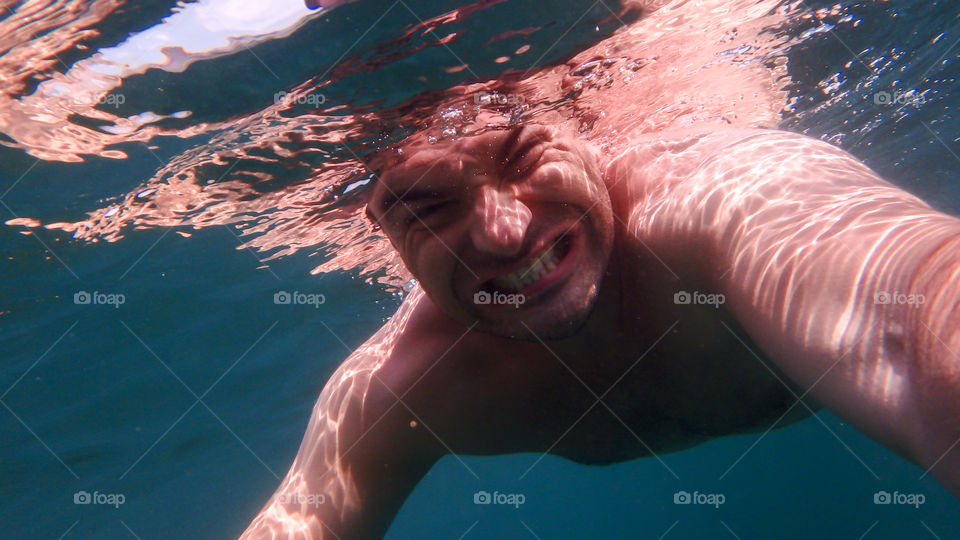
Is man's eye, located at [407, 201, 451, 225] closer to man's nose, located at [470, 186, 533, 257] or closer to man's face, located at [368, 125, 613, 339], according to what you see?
man's face, located at [368, 125, 613, 339]

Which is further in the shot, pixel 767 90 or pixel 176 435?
pixel 176 435

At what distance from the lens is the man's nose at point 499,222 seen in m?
3.13

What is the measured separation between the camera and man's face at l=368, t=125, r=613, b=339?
3.04 meters

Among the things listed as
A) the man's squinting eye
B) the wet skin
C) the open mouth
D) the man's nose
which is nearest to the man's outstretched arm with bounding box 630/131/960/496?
the wet skin

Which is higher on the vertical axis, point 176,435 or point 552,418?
point 552,418

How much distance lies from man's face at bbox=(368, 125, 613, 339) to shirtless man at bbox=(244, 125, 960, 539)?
12 mm

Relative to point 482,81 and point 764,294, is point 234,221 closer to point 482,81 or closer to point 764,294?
point 482,81

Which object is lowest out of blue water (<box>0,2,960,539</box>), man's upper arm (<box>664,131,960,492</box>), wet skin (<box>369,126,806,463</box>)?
blue water (<box>0,2,960,539</box>)

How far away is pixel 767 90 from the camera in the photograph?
989cm

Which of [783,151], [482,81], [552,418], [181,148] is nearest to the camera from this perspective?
[783,151]

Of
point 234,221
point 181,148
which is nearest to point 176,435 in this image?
point 234,221

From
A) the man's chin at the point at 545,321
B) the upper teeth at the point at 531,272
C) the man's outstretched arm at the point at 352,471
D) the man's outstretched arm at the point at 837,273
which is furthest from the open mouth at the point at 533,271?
the man's outstretched arm at the point at 352,471

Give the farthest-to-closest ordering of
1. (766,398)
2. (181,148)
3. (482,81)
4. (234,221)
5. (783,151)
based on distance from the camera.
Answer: (234,221)
(181,148)
(482,81)
(766,398)
(783,151)

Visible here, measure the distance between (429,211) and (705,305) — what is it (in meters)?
1.86
